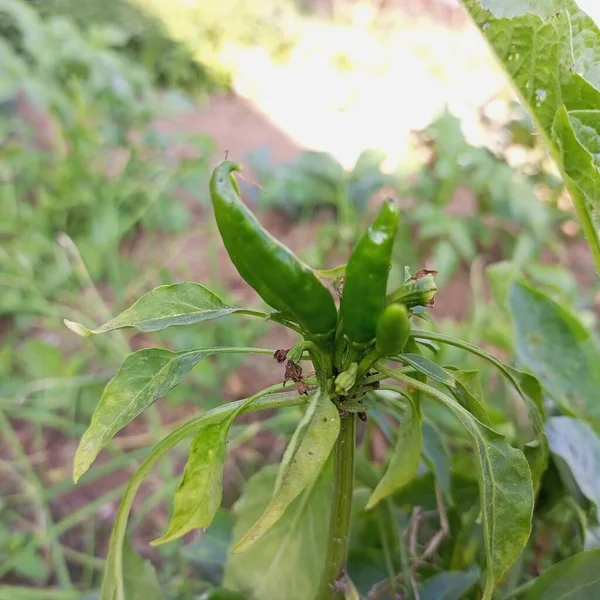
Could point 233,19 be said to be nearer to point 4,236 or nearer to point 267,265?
point 4,236

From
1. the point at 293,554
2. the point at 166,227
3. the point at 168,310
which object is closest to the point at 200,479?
the point at 168,310

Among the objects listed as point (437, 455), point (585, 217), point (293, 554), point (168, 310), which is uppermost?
point (585, 217)

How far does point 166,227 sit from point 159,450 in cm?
162

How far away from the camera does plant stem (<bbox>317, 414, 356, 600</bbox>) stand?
0.43 meters

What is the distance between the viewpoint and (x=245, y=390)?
1.55 meters

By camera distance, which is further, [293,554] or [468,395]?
[293,554]

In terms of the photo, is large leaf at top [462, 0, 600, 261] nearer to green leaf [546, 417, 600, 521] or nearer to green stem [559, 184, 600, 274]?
green stem [559, 184, 600, 274]

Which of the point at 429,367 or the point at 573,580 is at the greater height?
the point at 429,367

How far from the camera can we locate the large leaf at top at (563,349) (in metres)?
0.68

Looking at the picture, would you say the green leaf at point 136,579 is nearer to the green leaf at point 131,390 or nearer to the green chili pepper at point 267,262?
the green leaf at point 131,390

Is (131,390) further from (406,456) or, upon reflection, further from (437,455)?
(437,455)

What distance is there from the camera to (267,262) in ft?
1.24

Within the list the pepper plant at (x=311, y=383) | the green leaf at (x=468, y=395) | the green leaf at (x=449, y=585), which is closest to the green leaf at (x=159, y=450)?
the pepper plant at (x=311, y=383)

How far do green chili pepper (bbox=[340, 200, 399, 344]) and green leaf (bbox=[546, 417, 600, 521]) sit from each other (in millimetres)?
247
